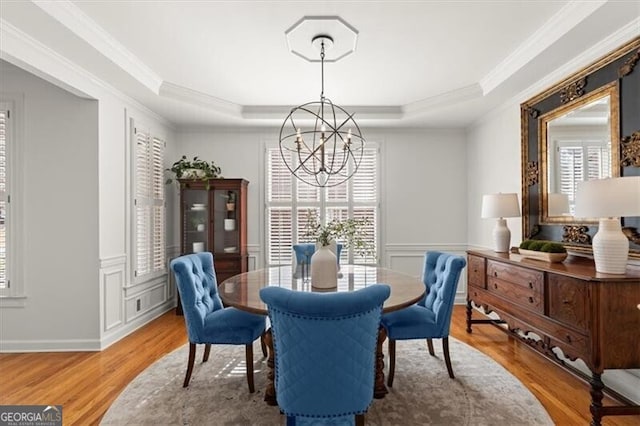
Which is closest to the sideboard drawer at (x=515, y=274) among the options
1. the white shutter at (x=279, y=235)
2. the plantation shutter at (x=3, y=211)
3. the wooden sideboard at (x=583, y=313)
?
the wooden sideboard at (x=583, y=313)

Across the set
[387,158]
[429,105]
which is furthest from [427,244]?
[429,105]

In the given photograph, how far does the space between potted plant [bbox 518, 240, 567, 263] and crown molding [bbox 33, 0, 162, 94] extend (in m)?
3.83

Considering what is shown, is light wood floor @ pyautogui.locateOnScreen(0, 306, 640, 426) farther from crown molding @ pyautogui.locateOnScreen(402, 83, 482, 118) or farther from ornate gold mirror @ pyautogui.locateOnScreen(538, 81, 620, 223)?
crown molding @ pyautogui.locateOnScreen(402, 83, 482, 118)

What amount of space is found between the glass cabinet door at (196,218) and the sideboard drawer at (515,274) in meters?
3.45

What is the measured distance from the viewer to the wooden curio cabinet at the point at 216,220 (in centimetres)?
459

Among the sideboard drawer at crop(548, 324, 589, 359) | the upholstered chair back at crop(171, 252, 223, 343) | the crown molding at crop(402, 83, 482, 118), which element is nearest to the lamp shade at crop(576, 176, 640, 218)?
the sideboard drawer at crop(548, 324, 589, 359)

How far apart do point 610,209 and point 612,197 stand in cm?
7

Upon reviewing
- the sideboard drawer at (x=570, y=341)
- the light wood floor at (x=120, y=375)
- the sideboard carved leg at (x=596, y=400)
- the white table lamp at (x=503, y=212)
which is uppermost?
the white table lamp at (x=503, y=212)

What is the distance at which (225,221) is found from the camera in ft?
15.5

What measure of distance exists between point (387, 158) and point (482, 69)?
1.86m

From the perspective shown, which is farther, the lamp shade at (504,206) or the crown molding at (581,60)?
the lamp shade at (504,206)

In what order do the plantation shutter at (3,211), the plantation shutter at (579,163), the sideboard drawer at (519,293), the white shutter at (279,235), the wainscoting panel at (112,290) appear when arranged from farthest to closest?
the white shutter at (279,235)
the wainscoting panel at (112,290)
the plantation shutter at (3,211)
the plantation shutter at (579,163)
the sideboard drawer at (519,293)

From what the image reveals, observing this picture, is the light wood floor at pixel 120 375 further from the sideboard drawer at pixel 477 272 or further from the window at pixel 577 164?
the window at pixel 577 164

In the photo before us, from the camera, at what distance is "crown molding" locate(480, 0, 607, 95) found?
7.50 ft
